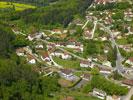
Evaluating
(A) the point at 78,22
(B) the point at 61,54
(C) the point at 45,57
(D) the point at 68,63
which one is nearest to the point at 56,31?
(A) the point at 78,22

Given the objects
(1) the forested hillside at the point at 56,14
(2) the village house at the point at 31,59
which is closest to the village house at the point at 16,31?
(1) the forested hillside at the point at 56,14

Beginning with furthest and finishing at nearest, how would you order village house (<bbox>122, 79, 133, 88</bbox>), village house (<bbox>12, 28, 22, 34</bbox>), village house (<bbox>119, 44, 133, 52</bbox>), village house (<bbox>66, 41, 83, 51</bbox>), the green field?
1. the green field
2. village house (<bbox>12, 28, 22, 34</bbox>)
3. village house (<bbox>66, 41, 83, 51</bbox>)
4. village house (<bbox>119, 44, 133, 52</bbox>)
5. village house (<bbox>122, 79, 133, 88</bbox>)

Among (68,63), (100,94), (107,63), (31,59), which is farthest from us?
(68,63)

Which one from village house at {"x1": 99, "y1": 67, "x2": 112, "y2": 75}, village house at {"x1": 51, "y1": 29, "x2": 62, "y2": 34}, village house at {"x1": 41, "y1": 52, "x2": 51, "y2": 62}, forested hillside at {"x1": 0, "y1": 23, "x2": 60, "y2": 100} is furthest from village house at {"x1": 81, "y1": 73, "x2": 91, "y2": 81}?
village house at {"x1": 51, "y1": 29, "x2": 62, "y2": 34}

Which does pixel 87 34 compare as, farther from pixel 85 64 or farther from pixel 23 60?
pixel 23 60

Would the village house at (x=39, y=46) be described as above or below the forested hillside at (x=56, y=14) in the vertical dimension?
below

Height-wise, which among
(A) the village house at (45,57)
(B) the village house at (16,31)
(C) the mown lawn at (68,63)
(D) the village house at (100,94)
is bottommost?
(D) the village house at (100,94)

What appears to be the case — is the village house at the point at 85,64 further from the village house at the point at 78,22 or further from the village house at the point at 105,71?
the village house at the point at 78,22

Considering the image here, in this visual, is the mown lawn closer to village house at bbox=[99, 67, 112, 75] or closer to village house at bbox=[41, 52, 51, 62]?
village house at bbox=[41, 52, 51, 62]

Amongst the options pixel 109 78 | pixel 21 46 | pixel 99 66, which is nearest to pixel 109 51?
pixel 99 66

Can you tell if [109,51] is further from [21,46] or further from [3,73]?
[3,73]

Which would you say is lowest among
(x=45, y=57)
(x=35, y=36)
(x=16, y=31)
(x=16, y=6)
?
(x=45, y=57)
